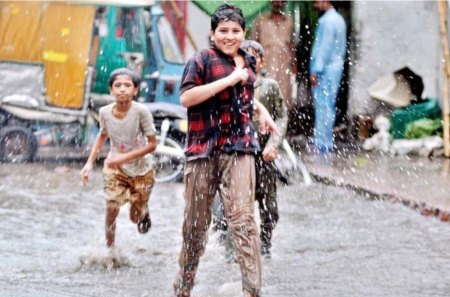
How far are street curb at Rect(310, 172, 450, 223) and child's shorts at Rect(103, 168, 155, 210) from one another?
10.0ft

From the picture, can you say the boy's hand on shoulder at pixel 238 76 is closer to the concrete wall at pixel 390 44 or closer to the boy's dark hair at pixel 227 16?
the boy's dark hair at pixel 227 16

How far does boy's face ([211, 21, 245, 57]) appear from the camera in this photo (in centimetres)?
645

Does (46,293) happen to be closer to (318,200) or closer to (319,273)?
(319,273)

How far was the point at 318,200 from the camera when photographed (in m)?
12.1

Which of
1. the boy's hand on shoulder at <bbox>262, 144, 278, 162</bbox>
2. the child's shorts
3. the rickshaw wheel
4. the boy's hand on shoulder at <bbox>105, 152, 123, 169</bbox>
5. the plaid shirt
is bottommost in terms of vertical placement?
the rickshaw wheel

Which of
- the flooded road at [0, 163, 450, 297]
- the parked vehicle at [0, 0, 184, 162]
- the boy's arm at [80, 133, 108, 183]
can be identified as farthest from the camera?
the parked vehicle at [0, 0, 184, 162]

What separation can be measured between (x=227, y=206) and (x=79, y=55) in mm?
9349

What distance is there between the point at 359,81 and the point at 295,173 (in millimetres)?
3792

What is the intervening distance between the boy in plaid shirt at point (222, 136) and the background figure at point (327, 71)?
9304mm

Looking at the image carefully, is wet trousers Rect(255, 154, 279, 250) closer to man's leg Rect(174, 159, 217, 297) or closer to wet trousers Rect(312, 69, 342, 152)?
man's leg Rect(174, 159, 217, 297)

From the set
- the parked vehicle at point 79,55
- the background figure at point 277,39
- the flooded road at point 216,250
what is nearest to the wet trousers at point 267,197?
the flooded road at point 216,250

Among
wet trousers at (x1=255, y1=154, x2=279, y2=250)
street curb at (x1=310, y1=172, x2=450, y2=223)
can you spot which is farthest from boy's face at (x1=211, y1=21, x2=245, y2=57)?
street curb at (x1=310, y1=172, x2=450, y2=223)

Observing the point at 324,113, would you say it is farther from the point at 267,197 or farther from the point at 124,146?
the point at 124,146

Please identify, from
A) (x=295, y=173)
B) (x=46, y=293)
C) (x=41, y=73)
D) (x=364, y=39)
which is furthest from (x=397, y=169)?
(x=46, y=293)
